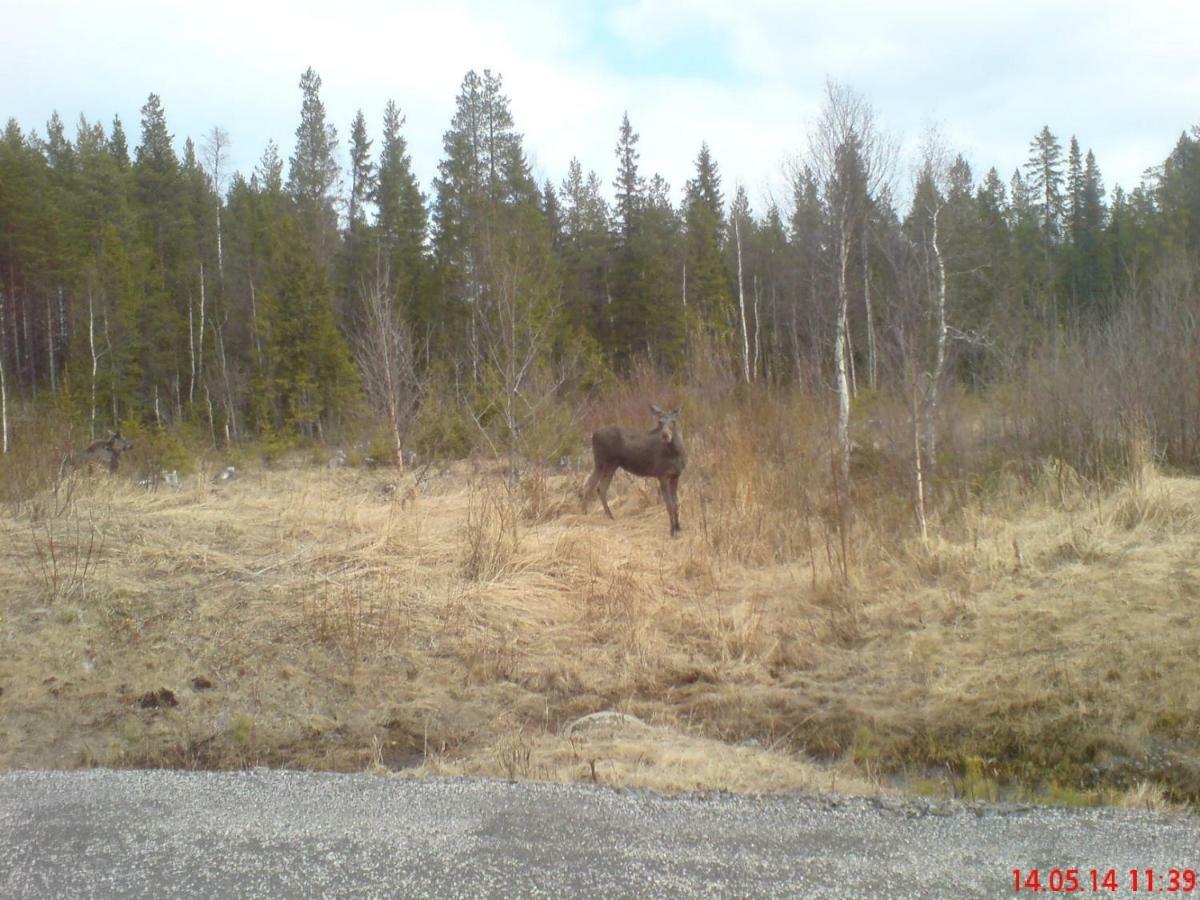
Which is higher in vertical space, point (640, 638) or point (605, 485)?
point (605, 485)

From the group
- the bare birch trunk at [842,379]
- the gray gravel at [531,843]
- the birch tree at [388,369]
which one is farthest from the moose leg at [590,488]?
the gray gravel at [531,843]

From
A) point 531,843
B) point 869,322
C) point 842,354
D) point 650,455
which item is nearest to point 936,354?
point 869,322

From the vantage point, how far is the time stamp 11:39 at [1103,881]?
11.2 ft

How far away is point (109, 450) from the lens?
1905cm

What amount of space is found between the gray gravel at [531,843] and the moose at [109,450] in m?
15.1

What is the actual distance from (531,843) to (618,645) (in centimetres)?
470

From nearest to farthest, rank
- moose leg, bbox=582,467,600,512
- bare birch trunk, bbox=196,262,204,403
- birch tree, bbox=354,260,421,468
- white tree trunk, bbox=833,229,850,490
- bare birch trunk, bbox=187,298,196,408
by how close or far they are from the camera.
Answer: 1. white tree trunk, bbox=833,229,850,490
2. moose leg, bbox=582,467,600,512
3. birch tree, bbox=354,260,421,468
4. bare birch trunk, bbox=196,262,204,403
5. bare birch trunk, bbox=187,298,196,408

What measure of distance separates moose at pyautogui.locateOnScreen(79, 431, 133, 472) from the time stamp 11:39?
17870 mm

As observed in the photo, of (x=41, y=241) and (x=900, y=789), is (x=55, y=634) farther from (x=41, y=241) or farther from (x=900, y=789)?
(x=41, y=241)

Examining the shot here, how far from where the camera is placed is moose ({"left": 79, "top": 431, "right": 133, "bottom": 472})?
18469 mm

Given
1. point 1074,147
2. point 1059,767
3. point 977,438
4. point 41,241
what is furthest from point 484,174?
point 1059,767

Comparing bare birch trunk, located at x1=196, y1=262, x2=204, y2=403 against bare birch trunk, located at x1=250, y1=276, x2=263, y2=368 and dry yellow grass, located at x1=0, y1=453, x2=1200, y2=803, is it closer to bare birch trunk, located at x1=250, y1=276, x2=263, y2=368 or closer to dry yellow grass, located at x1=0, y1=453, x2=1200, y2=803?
bare birch trunk, located at x1=250, y1=276, x2=263, y2=368

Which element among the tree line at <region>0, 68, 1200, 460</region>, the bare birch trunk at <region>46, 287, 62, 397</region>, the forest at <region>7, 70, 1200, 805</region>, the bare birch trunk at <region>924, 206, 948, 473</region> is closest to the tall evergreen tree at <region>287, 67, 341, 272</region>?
the tree line at <region>0, 68, 1200, 460</region>

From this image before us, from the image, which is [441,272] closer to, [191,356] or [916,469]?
[191,356]
